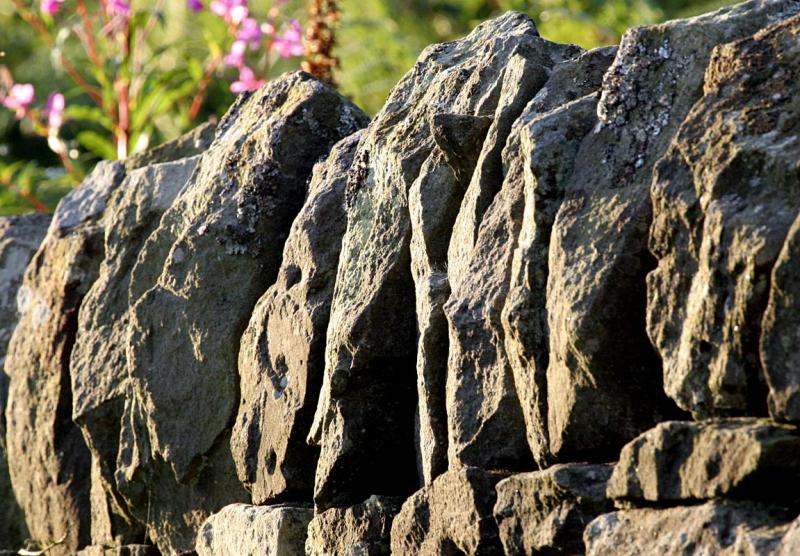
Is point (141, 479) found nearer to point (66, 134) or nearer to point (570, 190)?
point (570, 190)

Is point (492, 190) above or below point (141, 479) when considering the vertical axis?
above

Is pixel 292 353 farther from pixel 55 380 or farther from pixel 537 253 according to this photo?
pixel 55 380

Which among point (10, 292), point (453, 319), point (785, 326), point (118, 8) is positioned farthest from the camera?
point (118, 8)

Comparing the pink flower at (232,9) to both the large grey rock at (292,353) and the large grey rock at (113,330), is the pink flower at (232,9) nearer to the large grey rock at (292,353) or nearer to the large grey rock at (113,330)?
the large grey rock at (113,330)

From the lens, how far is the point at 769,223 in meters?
1.69

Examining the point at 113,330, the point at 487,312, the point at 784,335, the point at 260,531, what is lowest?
the point at 260,531

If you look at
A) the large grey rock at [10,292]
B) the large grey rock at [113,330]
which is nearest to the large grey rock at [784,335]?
the large grey rock at [113,330]

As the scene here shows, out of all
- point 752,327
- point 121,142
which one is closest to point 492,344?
point 752,327

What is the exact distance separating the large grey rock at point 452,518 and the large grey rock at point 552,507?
0.14ft

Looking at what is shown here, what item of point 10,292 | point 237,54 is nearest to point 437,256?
point 10,292

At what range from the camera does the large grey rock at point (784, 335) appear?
1601mm

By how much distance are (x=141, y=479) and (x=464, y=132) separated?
1.51 metres

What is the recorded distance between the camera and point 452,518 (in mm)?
2191

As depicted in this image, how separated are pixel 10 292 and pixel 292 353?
202 centimetres
